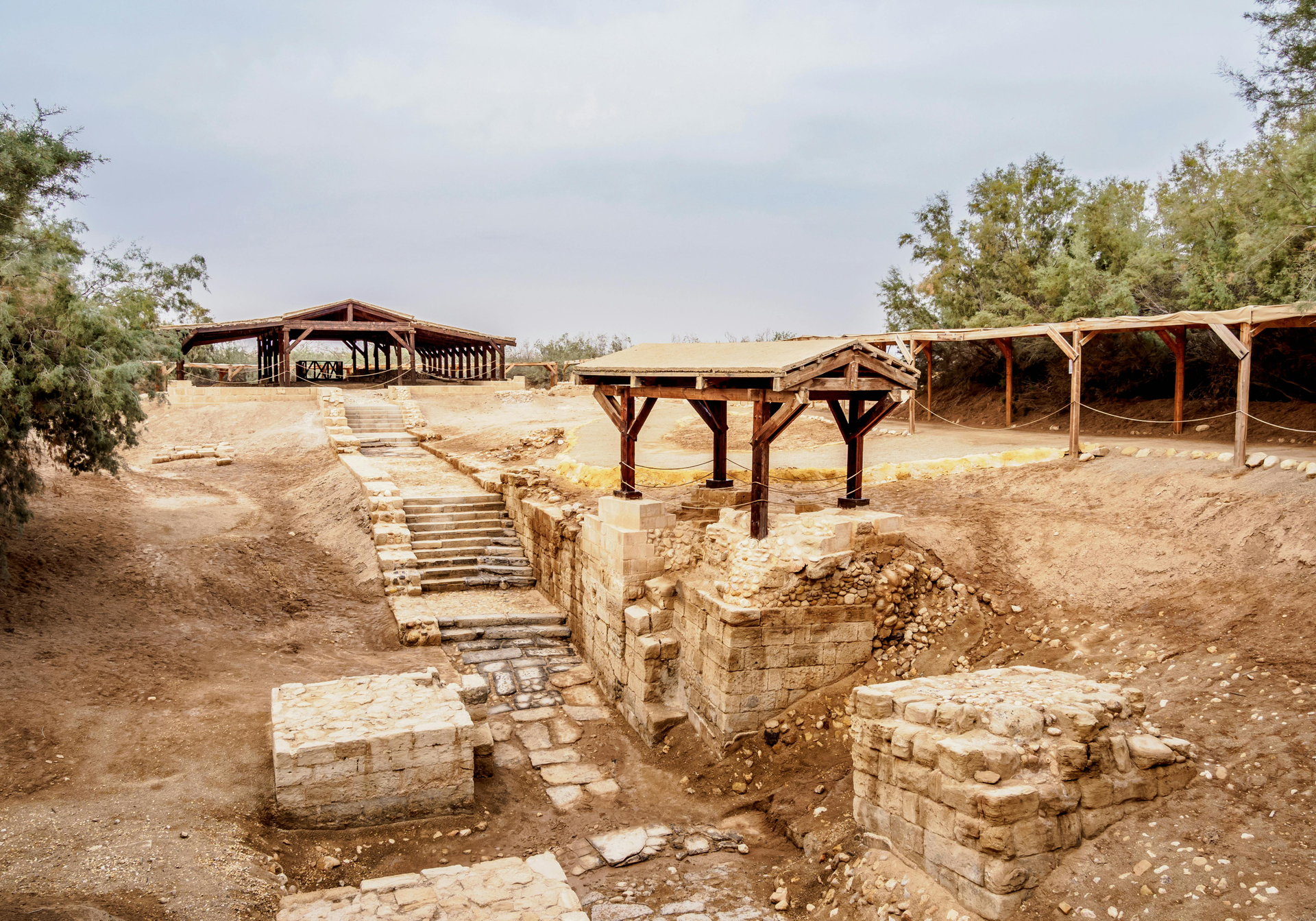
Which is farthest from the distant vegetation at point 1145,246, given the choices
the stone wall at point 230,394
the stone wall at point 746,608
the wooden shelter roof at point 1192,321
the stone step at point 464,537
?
the stone wall at point 230,394

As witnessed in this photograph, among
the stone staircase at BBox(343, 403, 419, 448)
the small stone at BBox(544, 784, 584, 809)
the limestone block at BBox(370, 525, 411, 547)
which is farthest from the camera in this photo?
the stone staircase at BBox(343, 403, 419, 448)

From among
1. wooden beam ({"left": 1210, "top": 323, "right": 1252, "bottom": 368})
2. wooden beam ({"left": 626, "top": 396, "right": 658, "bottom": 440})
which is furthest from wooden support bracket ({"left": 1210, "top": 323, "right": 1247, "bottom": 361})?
wooden beam ({"left": 626, "top": 396, "right": 658, "bottom": 440})

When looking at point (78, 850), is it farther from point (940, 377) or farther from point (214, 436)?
point (940, 377)

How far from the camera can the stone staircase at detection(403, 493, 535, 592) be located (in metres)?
12.5

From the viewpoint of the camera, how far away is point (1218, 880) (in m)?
4.55

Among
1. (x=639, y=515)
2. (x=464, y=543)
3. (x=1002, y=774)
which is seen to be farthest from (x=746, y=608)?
(x=464, y=543)

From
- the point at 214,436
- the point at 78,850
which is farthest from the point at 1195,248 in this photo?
the point at 214,436

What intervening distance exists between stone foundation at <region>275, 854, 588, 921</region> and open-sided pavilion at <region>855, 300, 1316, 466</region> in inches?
245

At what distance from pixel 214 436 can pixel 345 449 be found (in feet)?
16.4

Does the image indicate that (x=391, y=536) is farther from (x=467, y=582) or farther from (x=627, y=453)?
(x=627, y=453)

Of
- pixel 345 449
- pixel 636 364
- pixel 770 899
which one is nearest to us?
pixel 770 899

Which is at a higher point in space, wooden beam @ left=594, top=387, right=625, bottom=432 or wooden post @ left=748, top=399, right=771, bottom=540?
wooden beam @ left=594, top=387, right=625, bottom=432

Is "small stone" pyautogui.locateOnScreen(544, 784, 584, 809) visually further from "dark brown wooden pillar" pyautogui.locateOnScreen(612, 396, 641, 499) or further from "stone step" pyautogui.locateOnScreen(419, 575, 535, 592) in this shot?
"stone step" pyautogui.locateOnScreen(419, 575, 535, 592)

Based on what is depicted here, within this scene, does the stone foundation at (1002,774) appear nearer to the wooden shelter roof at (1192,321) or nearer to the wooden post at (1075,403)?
the wooden shelter roof at (1192,321)
